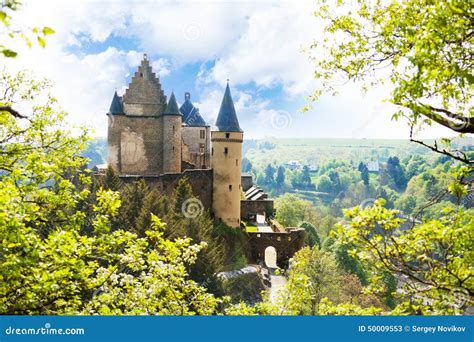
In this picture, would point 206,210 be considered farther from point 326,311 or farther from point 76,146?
point 326,311

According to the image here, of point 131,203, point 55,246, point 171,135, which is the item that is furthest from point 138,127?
point 55,246

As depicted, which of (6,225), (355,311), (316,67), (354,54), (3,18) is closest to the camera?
(3,18)

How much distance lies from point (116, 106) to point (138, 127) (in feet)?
8.23

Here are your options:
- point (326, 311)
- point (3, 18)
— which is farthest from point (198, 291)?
point (3, 18)

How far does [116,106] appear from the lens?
3844 centimetres

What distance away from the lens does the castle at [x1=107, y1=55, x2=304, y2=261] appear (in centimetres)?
3778

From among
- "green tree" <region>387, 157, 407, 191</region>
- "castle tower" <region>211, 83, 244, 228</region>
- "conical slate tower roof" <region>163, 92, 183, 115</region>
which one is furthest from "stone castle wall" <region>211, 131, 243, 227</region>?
"green tree" <region>387, 157, 407, 191</region>

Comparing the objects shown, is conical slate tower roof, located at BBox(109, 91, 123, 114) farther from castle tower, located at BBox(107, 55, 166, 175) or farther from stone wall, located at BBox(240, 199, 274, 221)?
stone wall, located at BBox(240, 199, 274, 221)

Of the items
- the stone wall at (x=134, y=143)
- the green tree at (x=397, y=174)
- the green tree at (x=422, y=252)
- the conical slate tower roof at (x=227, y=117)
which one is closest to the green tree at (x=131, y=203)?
the stone wall at (x=134, y=143)

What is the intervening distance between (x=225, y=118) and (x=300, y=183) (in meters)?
126

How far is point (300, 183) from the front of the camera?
532ft

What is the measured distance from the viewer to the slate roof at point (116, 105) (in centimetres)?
3822

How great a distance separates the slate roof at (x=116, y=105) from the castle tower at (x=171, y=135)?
364cm
